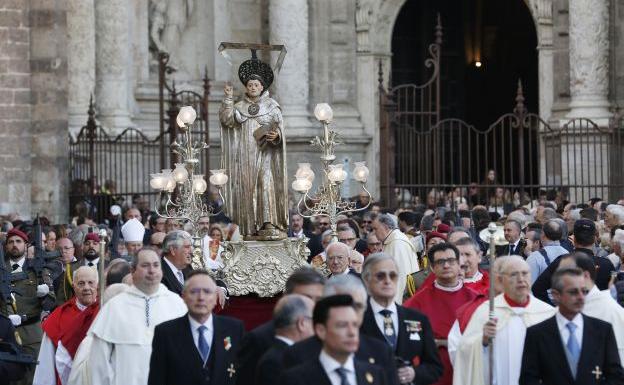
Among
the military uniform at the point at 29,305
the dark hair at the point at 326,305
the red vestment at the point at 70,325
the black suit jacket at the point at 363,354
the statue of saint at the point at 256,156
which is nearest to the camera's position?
the dark hair at the point at 326,305

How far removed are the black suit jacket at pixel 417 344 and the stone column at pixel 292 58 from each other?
19965 millimetres

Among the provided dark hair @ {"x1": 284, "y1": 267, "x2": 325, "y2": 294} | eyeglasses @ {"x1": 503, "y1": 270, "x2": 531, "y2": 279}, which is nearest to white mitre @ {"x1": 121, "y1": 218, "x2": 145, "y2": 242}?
eyeglasses @ {"x1": 503, "y1": 270, "x2": 531, "y2": 279}

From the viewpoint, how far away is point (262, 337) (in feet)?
32.5

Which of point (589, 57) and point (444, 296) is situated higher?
point (589, 57)

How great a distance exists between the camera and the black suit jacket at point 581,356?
35.1ft

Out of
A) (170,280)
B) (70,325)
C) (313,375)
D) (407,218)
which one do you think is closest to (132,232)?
(407,218)

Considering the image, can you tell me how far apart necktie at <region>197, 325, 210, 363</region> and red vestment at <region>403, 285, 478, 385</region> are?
201 centimetres

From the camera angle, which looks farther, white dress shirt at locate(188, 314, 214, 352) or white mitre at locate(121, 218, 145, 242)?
white mitre at locate(121, 218, 145, 242)

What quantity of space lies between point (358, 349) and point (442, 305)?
3.43 m

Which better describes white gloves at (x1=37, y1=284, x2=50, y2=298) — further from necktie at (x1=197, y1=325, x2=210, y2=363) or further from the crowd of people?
necktie at (x1=197, y1=325, x2=210, y2=363)

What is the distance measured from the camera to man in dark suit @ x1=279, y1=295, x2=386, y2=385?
845 centimetres

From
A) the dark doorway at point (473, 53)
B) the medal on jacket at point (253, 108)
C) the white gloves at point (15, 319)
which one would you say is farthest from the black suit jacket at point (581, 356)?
the dark doorway at point (473, 53)

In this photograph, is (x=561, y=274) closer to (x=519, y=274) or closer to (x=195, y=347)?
(x=519, y=274)

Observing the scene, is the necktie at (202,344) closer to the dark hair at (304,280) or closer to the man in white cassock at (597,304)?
the dark hair at (304,280)
